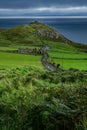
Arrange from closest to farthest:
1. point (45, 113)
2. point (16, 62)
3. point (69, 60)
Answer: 1. point (45, 113)
2. point (16, 62)
3. point (69, 60)

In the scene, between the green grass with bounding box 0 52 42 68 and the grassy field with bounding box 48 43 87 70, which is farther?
the grassy field with bounding box 48 43 87 70

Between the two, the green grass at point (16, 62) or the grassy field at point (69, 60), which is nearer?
the green grass at point (16, 62)

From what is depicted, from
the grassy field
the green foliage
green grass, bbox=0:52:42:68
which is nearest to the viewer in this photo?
the green foliage

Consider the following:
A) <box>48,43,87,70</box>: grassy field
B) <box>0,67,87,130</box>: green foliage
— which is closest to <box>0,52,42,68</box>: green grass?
<box>48,43,87,70</box>: grassy field

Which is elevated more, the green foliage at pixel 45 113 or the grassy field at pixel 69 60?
the green foliage at pixel 45 113

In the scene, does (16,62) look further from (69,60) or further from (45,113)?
(45,113)

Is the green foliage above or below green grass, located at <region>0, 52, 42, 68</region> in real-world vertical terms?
above

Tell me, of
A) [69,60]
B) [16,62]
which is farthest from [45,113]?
[69,60]

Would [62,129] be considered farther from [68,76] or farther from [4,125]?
[68,76]

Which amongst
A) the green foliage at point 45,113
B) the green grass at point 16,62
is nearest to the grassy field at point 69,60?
the green grass at point 16,62

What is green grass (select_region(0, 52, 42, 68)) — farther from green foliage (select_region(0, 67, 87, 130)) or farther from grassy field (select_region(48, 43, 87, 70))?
green foliage (select_region(0, 67, 87, 130))

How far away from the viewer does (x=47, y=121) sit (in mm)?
13117

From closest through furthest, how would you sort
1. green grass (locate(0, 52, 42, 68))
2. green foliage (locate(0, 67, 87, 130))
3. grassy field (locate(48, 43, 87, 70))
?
green foliage (locate(0, 67, 87, 130))
green grass (locate(0, 52, 42, 68))
grassy field (locate(48, 43, 87, 70))

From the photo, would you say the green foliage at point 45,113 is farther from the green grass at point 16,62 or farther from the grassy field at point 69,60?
the grassy field at point 69,60
